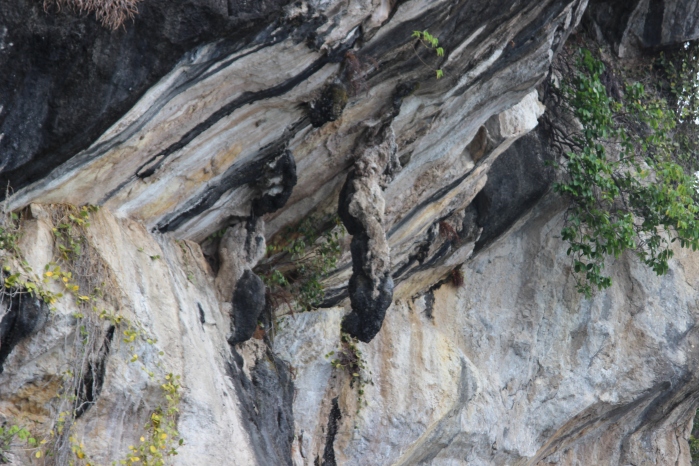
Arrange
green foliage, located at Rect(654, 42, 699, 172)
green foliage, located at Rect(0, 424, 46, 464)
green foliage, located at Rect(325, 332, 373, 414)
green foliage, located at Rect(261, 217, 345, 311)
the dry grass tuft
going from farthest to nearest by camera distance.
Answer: green foliage, located at Rect(654, 42, 699, 172), green foliage, located at Rect(325, 332, 373, 414), green foliage, located at Rect(261, 217, 345, 311), the dry grass tuft, green foliage, located at Rect(0, 424, 46, 464)

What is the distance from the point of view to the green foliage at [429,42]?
6.26 metres

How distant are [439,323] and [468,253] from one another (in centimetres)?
93

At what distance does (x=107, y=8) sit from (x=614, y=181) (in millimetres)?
6603

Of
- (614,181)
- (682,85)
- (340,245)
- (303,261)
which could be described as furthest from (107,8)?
(682,85)

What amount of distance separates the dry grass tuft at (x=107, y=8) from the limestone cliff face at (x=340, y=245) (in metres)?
0.06

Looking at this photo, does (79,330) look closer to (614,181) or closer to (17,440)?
(17,440)

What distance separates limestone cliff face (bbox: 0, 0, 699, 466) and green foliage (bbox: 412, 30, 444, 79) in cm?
10

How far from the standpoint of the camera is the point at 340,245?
Answer: 805 centimetres

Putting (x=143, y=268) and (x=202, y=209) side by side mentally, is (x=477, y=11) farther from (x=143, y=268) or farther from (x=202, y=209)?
(x=143, y=268)

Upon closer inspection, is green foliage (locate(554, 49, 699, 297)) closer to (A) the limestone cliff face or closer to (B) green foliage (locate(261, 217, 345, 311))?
(A) the limestone cliff face

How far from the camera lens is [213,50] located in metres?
5.49

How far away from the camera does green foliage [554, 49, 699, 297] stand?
914 cm

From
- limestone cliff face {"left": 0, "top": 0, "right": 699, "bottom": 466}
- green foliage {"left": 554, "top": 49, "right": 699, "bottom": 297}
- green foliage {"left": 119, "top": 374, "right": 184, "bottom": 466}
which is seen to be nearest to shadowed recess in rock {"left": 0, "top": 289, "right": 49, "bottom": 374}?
limestone cliff face {"left": 0, "top": 0, "right": 699, "bottom": 466}

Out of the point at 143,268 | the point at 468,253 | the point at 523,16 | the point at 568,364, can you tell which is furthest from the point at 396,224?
the point at 568,364
